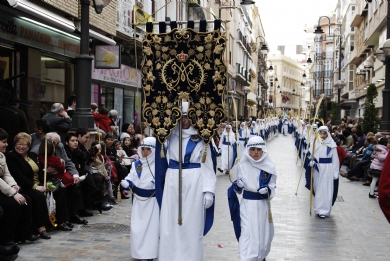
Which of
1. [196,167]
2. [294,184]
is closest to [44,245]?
[196,167]

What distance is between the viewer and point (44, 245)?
328 inches

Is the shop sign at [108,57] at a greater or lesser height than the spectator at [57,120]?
greater

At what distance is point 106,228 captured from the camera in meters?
9.73

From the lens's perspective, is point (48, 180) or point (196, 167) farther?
point (48, 180)

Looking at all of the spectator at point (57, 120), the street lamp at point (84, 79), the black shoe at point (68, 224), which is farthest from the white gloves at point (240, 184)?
the street lamp at point (84, 79)

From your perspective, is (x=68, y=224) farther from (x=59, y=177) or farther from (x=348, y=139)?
(x=348, y=139)

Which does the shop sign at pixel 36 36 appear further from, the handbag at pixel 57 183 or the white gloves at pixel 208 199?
the white gloves at pixel 208 199

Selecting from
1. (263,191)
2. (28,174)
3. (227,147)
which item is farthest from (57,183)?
(227,147)

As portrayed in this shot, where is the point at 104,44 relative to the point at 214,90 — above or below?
above

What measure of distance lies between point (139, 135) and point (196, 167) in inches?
328

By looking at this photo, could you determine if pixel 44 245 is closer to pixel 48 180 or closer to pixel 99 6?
pixel 48 180

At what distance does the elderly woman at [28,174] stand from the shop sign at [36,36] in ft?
18.2

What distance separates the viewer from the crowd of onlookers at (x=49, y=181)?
774 cm

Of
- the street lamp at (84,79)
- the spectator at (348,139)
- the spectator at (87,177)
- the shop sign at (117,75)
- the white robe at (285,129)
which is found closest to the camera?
the spectator at (87,177)
